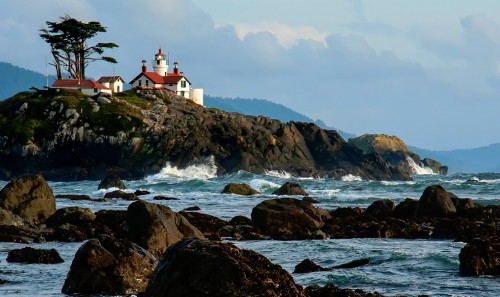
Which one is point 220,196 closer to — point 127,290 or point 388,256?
point 388,256

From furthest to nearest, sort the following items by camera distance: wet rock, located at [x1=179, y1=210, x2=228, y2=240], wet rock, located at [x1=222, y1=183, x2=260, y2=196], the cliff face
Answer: the cliff face
wet rock, located at [x1=222, y1=183, x2=260, y2=196]
wet rock, located at [x1=179, y1=210, x2=228, y2=240]

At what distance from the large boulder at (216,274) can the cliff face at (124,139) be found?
9822 cm

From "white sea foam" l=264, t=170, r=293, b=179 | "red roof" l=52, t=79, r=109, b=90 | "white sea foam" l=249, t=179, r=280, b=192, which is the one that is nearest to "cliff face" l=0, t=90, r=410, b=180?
"white sea foam" l=264, t=170, r=293, b=179

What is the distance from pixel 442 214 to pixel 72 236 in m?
19.2

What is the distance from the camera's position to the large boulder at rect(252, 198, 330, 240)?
35844mm

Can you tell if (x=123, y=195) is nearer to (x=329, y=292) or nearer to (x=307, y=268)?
(x=307, y=268)

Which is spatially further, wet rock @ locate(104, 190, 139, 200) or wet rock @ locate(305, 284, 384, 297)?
wet rock @ locate(104, 190, 139, 200)

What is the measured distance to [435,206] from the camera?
43531 mm

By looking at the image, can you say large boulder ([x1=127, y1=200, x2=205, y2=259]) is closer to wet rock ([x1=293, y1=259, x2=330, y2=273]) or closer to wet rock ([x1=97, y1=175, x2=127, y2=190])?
wet rock ([x1=293, y1=259, x2=330, y2=273])

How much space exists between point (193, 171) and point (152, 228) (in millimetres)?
85982

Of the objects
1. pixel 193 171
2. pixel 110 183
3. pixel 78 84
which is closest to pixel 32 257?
pixel 110 183

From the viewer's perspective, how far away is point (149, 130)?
11556 cm

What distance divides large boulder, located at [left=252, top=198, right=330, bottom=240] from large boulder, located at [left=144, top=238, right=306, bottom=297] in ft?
70.5

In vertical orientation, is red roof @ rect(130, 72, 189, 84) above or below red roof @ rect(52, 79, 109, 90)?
above
